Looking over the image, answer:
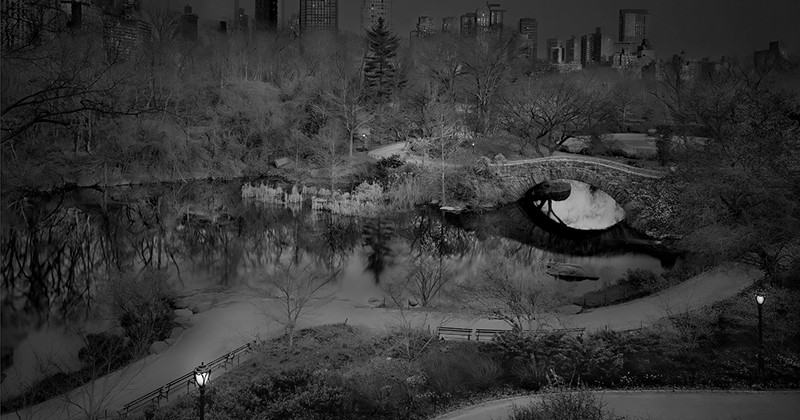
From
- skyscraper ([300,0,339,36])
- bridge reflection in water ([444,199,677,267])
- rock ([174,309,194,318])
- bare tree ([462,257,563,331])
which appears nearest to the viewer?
bare tree ([462,257,563,331])

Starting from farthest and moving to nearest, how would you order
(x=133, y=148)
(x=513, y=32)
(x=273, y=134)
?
1. (x=513, y=32)
2. (x=273, y=134)
3. (x=133, y=148)

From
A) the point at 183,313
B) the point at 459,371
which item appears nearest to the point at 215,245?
the point at 183,313

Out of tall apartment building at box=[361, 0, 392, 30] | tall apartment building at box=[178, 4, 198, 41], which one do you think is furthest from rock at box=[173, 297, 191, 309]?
tall apartment building at box=[178, 4, 198, 41]

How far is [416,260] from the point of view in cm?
1608

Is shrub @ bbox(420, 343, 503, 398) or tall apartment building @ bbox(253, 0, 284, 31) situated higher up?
tall apartment building @ bbox(253, 0, 284, 31)

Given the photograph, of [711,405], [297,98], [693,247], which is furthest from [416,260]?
[297,98]

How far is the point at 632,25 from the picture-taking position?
24016mm

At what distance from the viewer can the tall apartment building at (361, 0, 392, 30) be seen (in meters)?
32.7

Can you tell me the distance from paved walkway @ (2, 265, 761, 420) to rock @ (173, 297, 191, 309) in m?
0.53

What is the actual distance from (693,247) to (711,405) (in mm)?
6521

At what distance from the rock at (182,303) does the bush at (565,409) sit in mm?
6932

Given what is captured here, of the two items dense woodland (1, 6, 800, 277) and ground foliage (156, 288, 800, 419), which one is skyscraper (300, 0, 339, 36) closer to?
dense woodland (1, 6, 800, 277)

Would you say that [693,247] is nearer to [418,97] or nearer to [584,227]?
[584,227]

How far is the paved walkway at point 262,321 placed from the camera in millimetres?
9211
